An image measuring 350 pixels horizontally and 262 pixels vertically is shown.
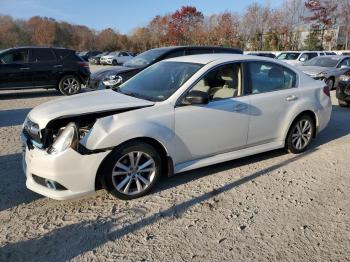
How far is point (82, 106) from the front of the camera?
164 inches

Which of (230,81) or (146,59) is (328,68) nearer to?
(146,59)

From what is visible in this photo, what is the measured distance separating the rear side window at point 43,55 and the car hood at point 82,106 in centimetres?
826

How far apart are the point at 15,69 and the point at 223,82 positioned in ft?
29.7

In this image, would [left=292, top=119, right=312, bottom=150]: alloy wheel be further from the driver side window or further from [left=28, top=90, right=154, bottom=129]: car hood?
[left=28, top=90, right=154, bottom=129]: car hood

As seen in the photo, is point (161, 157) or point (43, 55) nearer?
point (161, 157)

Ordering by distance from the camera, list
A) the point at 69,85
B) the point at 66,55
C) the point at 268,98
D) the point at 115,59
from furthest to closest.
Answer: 1. the point at 115,59
2. the point at 69,85
3. the point at 66,55
4. the point at 268,98

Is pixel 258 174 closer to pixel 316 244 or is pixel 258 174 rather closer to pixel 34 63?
pixel 316 244

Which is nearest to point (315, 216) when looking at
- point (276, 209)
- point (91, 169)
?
point (276, 209)

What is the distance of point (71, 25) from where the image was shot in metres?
78.6

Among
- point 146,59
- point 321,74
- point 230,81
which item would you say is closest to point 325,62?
point 321,74

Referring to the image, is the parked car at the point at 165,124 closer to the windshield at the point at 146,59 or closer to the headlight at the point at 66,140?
the headlight at the point at 66,140

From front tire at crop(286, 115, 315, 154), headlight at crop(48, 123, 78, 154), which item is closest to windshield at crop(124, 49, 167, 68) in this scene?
front tire at crop(286, 115, 315, 154)

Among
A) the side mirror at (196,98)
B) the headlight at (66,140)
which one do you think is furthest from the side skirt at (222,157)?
the headlight at (66,140)

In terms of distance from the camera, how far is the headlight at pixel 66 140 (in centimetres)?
370
